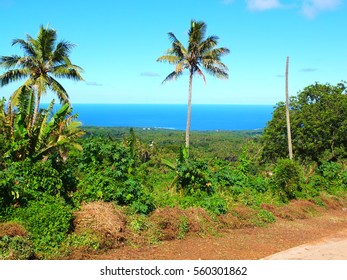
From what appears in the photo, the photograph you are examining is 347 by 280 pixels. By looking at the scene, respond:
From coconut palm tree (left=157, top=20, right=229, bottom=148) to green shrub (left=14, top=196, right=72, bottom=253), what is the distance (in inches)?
528

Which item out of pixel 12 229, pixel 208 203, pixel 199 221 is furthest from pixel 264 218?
pixel 12 229

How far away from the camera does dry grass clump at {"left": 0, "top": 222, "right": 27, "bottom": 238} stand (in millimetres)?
6723

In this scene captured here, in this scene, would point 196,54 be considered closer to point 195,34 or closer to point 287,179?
point 195,34

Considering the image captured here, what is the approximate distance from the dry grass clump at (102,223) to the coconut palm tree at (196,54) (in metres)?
12.7

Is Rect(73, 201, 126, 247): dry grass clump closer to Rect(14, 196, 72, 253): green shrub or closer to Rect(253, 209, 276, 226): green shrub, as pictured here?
Rect(14, 196, 72, 253): green shrub

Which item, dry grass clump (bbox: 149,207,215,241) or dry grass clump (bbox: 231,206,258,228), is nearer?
dry grass clump (bbox: 149,207,215,241)

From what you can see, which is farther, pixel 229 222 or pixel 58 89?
pixel 58 89

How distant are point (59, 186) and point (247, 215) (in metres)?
5.46

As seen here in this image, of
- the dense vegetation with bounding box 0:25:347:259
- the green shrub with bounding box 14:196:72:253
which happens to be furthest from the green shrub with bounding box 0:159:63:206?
the green shrub with bounding box 14:196:72:253

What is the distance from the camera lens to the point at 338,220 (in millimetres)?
12586

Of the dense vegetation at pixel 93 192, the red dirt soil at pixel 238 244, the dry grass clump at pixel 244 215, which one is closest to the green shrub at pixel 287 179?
the dense vegetation at pixel 93 192

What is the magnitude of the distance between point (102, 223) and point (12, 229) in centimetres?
181

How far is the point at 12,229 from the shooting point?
684 cm

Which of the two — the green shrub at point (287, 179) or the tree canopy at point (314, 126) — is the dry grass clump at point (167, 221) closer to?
the green shrub at point (287, 179)
